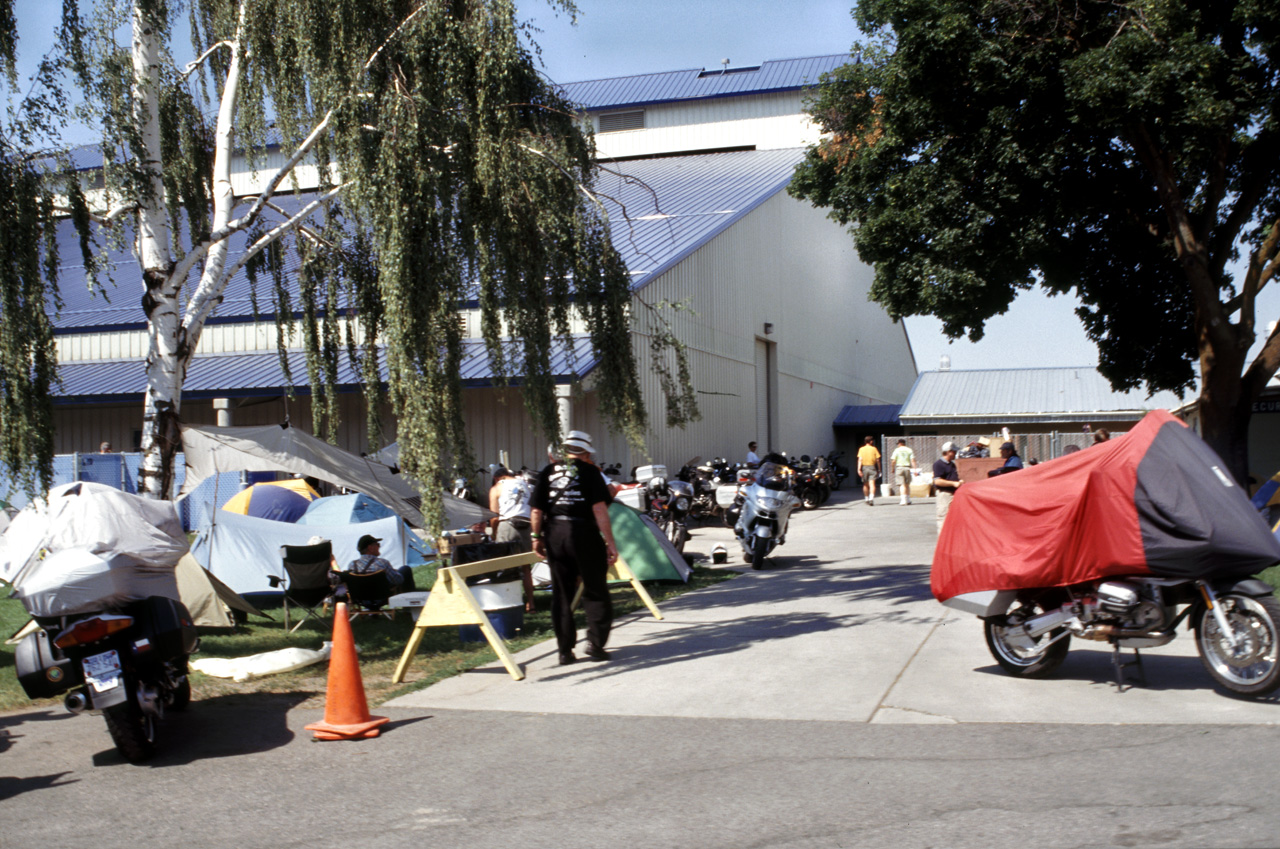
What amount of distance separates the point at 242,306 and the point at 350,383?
381 inches

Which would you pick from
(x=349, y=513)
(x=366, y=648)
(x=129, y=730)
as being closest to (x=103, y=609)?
(x=129, y=730)

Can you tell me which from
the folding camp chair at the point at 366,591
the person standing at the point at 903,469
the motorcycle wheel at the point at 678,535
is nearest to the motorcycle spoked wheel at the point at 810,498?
the person standing at the point at 903,469

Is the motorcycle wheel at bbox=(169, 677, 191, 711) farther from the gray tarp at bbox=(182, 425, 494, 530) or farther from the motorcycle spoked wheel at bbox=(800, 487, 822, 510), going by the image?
the motorcycle spoked wheel at bbox=(800, 487, 822, 510)

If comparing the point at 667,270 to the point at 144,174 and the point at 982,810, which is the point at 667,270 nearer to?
the point at 144,174

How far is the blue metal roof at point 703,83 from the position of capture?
45031mm

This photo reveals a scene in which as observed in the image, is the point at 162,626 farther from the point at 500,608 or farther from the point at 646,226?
the point at 646,226

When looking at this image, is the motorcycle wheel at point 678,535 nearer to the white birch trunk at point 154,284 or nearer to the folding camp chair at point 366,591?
the folding camp chair at point 366,591

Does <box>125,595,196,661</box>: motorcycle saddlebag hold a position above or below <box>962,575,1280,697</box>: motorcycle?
above

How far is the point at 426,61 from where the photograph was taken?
962 centimetres

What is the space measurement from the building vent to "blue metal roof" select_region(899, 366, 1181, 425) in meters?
16.5

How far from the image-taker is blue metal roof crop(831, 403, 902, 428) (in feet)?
142

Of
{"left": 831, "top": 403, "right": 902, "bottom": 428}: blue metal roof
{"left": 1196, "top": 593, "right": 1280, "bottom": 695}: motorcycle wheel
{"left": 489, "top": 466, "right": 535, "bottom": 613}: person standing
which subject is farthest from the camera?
{"left": 831, "top": 403, "right": 902, "bottom": 428}: blue metal roof

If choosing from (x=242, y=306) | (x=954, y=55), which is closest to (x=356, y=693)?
(x=954, y=55)

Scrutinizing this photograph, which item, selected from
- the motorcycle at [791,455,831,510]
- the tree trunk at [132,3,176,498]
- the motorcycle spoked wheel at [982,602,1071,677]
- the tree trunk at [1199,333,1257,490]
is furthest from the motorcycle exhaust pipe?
the motorcycle at [791,455,831,510]
